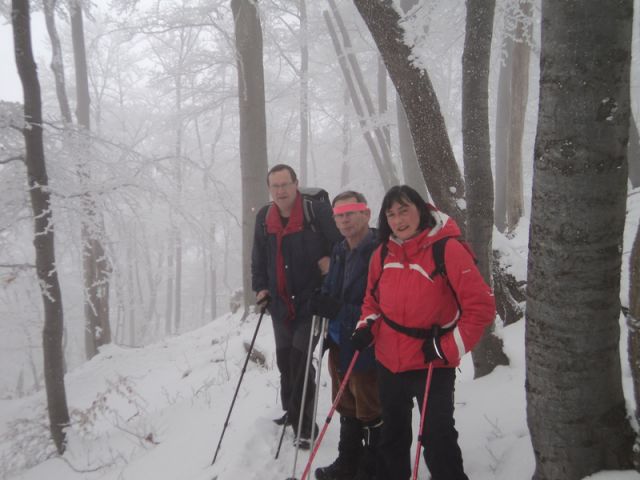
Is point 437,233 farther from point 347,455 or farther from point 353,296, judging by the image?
point 347,455

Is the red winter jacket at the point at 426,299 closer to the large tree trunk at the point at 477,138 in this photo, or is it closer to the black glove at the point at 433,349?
the black glove at the point at 433,349

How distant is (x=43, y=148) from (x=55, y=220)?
115 cm

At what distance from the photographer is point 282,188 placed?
341cm

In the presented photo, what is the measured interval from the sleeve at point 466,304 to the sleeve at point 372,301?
517mm

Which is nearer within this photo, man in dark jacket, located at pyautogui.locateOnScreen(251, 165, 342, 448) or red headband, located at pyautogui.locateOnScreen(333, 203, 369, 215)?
red headband, located at pyautogui.locateOnScreen(333, 203, 369, 215)

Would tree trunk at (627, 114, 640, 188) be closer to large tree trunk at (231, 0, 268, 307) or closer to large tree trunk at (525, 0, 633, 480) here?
large tree trunk at (231, 0, 268, 307)

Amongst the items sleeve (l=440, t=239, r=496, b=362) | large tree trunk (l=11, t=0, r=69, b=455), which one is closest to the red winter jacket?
sleeve (l=440, t=239, r=496, b=362)

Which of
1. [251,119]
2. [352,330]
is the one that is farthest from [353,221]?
[251,119]

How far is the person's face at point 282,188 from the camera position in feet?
11.2

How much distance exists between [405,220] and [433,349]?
75 cm

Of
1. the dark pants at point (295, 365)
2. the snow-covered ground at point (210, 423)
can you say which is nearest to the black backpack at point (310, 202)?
the dark pants at point (295, 365)

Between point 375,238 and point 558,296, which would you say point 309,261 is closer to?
point 375,238

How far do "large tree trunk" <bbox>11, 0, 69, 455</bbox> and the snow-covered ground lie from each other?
55 centimetres

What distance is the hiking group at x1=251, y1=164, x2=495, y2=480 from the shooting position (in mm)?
2254
